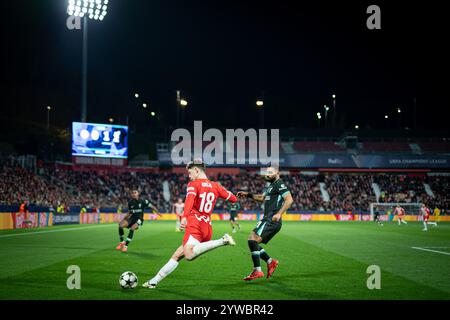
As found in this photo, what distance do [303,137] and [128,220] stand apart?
6251 centimetres

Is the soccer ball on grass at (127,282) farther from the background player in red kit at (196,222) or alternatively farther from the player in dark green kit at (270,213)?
the player in dark green kit at (270,213)

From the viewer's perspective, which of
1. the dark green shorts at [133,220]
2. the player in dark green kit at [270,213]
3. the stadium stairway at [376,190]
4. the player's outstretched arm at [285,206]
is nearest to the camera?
the player's outstretched arm at [285,206]

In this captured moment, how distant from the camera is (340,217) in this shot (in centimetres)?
5938

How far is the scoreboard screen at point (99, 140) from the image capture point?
48256 millimetres

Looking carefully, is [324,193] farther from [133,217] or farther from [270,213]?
[270,213]

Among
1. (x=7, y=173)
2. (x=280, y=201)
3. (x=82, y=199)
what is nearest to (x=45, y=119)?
(x=82, y=199)

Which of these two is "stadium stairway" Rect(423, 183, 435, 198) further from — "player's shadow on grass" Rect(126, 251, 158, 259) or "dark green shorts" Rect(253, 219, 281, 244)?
"dark green shorts" Rect(253, 219, 281, 244)

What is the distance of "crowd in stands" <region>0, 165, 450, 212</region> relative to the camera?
58.3 m

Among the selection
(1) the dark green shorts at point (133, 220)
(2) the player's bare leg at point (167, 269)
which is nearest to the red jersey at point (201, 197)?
(2) the player's bare leg at point (167, 269)

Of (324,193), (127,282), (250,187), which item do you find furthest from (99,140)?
(127,282)

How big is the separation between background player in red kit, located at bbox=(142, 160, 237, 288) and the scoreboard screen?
135 ft

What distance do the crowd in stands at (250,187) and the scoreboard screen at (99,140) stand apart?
7.13 m

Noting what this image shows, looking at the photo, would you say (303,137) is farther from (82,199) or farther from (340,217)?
(82,199)

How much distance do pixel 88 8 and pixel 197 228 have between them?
125ft
